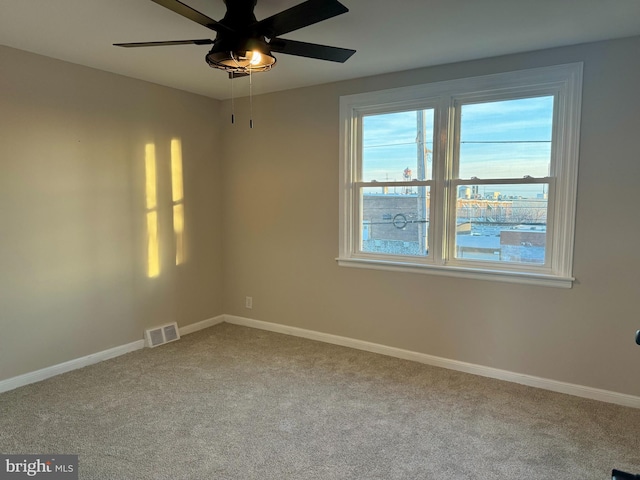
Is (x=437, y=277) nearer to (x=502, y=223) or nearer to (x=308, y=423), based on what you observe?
(x=502, y=223)

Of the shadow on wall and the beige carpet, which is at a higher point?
the shadow on wall

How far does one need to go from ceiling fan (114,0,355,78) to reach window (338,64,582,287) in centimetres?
142

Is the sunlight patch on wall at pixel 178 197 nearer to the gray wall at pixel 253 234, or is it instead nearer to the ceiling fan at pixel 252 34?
the gray wall at pixel 253 234

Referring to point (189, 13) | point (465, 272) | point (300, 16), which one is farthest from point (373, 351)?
point (189, 13)

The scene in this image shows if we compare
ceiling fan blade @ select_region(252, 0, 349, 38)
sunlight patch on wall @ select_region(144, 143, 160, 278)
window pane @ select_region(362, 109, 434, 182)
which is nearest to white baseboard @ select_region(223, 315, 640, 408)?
sunlight patch on wall @ select_region(144, 143, 160, 278)

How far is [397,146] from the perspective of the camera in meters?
3.56

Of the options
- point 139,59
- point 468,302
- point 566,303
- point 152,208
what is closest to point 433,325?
point 468,302

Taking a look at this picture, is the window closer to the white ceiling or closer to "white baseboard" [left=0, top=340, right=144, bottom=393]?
the white ceiling

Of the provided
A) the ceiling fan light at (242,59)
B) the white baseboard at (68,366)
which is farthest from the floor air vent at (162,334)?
the ceiling fan light at (242,59)

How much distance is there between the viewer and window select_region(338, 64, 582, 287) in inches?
114

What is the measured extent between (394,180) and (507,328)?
1499 millimetres

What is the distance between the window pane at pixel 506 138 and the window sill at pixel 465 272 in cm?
74

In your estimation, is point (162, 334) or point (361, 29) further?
point (162, 334)

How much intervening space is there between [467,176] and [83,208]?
3.09m
